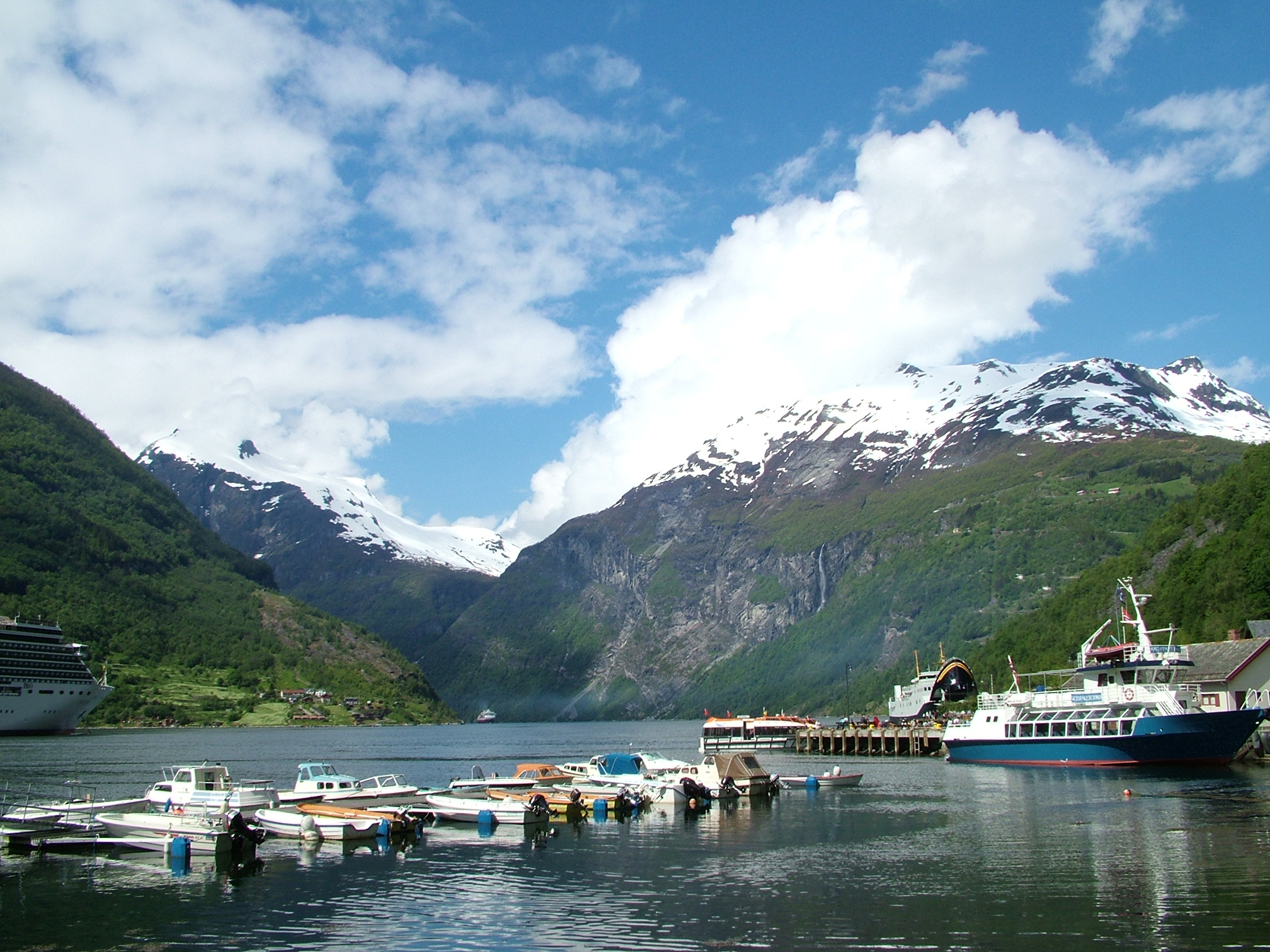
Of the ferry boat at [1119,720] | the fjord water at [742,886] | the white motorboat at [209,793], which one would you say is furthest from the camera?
the ferry boat at [1119,720]

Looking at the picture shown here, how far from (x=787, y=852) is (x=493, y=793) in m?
26.9

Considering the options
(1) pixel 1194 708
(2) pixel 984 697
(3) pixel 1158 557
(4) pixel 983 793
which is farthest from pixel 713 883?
(3) pixel 1158 557

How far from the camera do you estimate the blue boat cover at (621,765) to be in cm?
8369

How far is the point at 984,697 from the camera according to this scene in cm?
11219

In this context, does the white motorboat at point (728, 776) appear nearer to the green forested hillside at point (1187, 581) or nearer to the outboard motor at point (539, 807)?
the outboard motor at point (539, 807)

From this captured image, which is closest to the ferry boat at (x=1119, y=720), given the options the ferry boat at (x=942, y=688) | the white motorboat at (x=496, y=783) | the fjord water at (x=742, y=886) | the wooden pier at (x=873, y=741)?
the fjord water at (x=742, y=886)

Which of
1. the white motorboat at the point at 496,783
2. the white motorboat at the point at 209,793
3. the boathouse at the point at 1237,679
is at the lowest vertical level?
the white motorboat at the point at 496,783

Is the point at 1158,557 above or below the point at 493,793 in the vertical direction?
above

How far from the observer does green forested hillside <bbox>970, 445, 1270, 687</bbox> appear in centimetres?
11300

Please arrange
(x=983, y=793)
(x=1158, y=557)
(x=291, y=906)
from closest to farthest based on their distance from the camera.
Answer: (x=291, y=906) < (x=983, y=793) < (x=1158, y=557)

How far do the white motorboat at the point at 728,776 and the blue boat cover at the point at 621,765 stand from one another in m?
6.33

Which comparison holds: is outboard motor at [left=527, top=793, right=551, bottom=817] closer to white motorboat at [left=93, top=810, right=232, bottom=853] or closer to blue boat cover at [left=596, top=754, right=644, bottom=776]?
white motorboat at [left=93, top=810, right=232, bottom=853]

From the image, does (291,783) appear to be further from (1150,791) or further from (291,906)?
(1150,791)

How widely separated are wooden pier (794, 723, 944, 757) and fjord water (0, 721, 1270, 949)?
7017cm
